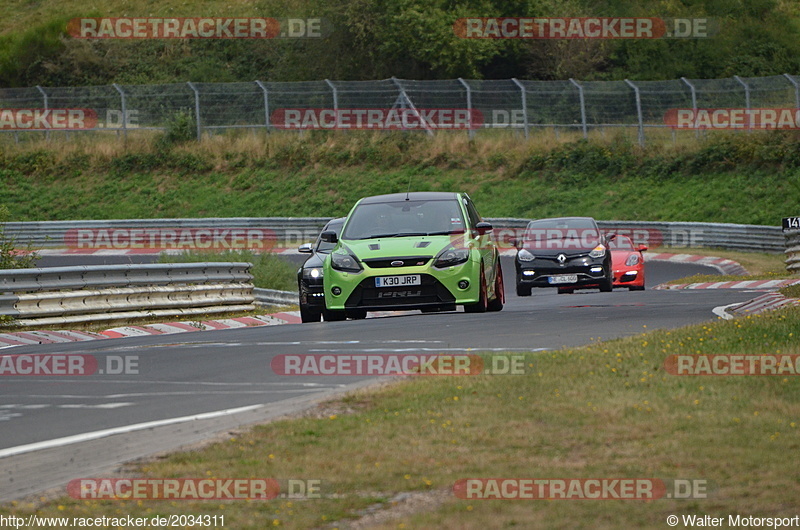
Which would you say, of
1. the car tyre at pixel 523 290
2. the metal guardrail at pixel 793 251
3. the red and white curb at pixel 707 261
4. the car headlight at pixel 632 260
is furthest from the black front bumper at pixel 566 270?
the red and white curb at pixel 707 261

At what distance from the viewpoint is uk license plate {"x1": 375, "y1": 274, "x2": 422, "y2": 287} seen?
48.5 ft

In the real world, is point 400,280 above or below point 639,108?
below

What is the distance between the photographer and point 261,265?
25688 millimetres

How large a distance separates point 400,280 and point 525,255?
25.2ft

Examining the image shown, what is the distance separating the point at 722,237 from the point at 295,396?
2652cm

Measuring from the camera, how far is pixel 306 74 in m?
60.8

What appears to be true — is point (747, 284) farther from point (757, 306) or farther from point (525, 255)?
point (757, 306)

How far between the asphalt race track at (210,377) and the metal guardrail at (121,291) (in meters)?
2.11

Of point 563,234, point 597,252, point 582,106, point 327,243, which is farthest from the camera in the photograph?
point 582,106

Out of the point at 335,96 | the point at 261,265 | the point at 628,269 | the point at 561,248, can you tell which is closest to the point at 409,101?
the point at 335,96

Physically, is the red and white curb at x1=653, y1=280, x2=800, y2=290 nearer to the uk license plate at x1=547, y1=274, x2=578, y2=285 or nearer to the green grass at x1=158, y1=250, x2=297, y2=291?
the uk license plate at x1=547, y1=274, x2=578, y2=285

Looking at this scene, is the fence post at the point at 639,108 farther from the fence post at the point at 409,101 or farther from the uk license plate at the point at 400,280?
the uk license plate at the point at 400,280

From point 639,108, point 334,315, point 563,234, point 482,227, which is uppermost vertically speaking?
point 639,108

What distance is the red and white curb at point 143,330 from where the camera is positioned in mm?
16141
